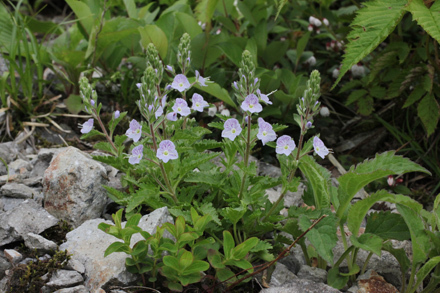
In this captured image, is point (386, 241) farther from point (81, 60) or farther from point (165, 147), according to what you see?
point (81, 60)

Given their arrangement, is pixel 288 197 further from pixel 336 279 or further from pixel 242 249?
pixel 242 249

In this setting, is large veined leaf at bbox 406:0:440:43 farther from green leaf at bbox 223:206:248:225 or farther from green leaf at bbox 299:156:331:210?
green leaf at bbox 223:206:248:225

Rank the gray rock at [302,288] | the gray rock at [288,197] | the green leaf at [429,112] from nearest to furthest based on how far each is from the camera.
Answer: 1. the gray rock at [302,288]
2. the gray rock at [288,197]
3. the green leaf at [429,112]

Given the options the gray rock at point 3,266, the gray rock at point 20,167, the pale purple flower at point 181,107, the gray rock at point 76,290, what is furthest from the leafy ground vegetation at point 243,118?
the gray rock at point 3,266

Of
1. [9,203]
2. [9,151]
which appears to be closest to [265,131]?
[9,203]

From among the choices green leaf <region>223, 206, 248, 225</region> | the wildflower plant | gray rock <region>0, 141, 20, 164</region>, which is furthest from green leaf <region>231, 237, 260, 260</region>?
gray rock <region>0, 141, 20, 164</region>

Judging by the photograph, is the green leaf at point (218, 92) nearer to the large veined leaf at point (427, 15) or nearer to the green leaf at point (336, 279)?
the large veined leaf at point (427, 15)
